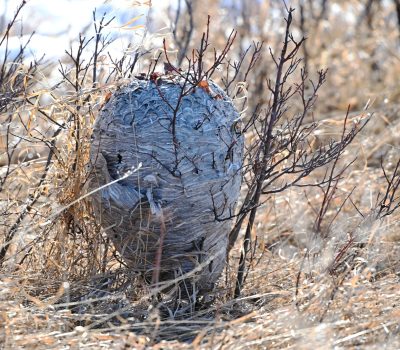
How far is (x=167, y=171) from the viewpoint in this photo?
10.9 ft

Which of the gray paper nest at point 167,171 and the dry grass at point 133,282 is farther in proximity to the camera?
the gray paper nest at point 167,171

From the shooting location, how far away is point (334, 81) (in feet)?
28.9

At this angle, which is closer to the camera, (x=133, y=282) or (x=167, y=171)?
(x=167, y=171)

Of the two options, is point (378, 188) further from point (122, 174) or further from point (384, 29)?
point (384, 29)

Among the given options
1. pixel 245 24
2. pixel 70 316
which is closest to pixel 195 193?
pixel 70 316

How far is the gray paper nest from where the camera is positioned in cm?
331

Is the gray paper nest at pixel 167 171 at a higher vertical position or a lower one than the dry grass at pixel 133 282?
higher

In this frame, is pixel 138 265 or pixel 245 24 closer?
pixel 138 265

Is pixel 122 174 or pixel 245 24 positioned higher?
pixel 245 24

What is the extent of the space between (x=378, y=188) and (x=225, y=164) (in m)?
2.29

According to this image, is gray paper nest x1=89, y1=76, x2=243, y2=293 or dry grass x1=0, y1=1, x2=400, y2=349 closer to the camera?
dry grass x1=0, y1=1, x2=400, y2=349

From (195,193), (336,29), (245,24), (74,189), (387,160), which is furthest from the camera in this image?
(336,29)

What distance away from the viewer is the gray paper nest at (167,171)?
331 centimetres

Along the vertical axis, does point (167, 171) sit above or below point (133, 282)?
above
